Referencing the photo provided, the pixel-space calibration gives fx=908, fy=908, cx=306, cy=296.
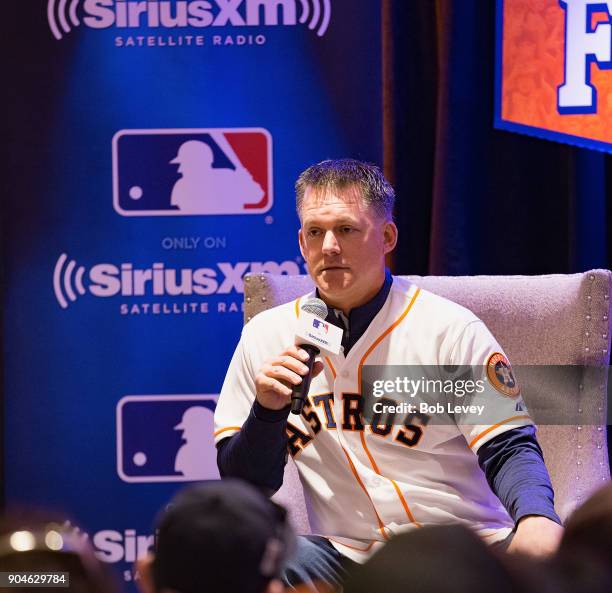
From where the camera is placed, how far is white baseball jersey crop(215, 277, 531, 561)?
194 centimetres

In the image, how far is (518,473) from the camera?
1801mm

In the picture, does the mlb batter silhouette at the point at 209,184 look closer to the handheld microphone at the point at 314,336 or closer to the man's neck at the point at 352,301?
the man's neck at the point at 352,301

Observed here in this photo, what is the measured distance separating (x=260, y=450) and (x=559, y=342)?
2.81ft

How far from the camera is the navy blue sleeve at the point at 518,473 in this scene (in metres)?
1.70

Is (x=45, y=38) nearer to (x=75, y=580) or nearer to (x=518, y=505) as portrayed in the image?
(x=518, y=505)

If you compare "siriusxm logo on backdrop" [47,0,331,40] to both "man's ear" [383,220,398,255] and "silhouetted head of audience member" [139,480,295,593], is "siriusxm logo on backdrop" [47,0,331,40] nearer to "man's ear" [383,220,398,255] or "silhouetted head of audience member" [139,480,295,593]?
"man's ear" [383,220,398,255]

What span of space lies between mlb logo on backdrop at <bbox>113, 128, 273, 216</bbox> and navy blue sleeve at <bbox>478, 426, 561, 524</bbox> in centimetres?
142

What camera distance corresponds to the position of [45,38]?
3.05m

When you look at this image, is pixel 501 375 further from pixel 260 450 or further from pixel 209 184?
pixel 209 184

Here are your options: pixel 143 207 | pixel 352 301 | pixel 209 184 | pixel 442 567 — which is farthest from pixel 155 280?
pixel 442 567

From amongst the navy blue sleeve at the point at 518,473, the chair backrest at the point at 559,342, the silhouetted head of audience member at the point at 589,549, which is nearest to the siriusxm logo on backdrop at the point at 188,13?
the chair backrest at the point at 559,342

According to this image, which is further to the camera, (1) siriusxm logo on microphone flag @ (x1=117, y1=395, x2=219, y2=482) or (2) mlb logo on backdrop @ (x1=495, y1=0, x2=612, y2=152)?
(1) siriusxm logo on microphone flag @ (x1=117, y1=395, x2=219, y2=482)

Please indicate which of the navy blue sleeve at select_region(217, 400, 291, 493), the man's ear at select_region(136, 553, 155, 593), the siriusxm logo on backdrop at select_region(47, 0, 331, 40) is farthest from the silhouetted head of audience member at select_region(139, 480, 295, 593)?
the siriusxm logo on backdrop at select_region(47, 0, 331, 40)

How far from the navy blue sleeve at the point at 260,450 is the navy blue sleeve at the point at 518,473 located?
0.43 m
